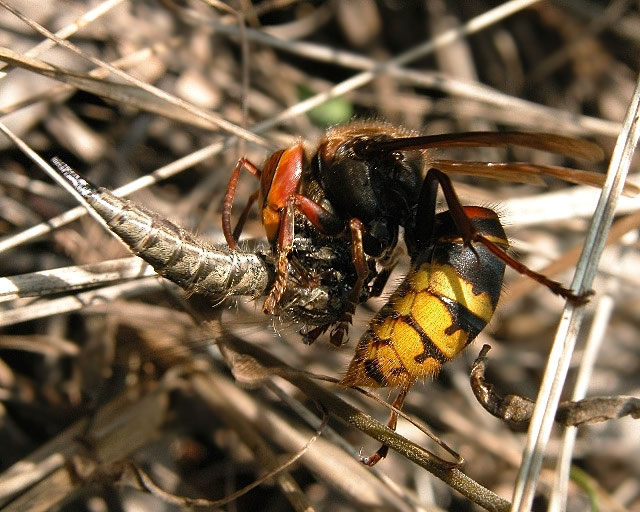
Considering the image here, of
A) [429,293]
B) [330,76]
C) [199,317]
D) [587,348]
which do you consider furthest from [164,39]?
[587,348]

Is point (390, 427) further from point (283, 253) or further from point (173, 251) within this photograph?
point (173, 251)

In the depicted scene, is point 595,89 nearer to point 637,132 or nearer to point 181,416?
point 637,132

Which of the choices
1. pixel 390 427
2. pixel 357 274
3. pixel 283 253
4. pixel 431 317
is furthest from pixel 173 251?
pixel 390 427

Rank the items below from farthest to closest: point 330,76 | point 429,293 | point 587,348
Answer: point 330,76
point 587,348
point 429,293

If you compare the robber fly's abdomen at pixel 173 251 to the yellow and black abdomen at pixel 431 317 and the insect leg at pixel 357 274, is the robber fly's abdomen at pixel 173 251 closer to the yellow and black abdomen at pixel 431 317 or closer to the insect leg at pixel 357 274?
the insect leg at pixel 357 274

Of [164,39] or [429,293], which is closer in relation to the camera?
[429,293]

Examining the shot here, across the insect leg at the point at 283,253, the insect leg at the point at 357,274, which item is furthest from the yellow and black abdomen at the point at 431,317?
the insect leg at the point at 283,253

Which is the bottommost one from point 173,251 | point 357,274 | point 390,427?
point 173,251
